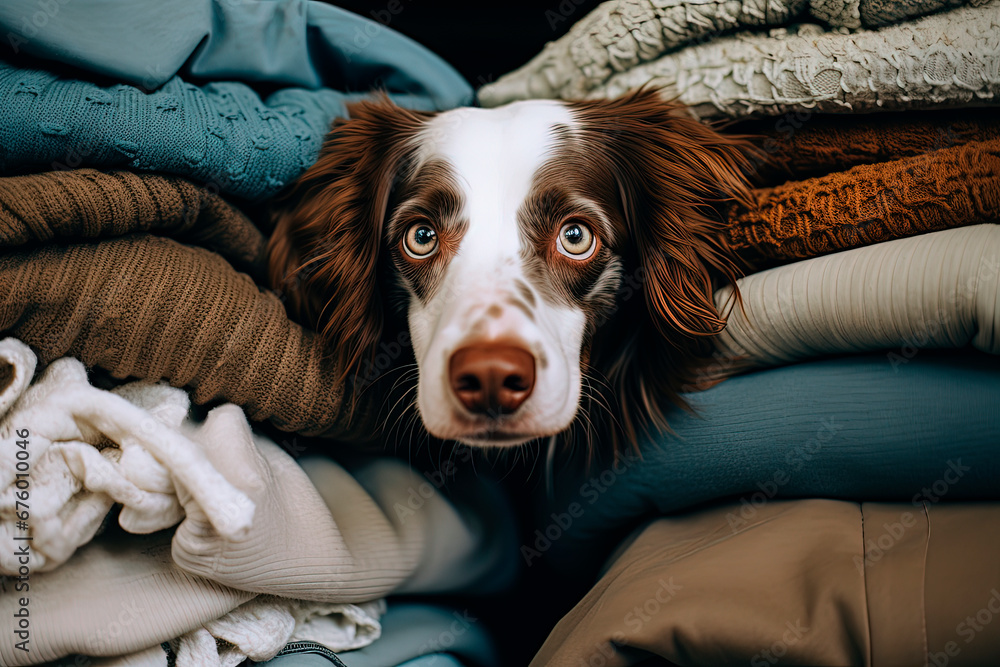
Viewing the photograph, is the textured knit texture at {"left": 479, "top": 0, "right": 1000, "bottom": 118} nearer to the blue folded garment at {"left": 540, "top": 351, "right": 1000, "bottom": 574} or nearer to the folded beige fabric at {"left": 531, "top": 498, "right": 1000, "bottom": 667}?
the blue folded garment at {"left": 540, "top": 351, "right": 1000, "bottom": 574}

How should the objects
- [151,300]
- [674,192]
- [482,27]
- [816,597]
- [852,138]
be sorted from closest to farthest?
[816,597], [151,300], [852,138], [674,192], [482,27]

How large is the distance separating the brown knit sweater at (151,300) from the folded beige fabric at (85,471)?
6 cm

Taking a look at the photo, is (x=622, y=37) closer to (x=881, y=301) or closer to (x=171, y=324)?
(x=881, y=301)

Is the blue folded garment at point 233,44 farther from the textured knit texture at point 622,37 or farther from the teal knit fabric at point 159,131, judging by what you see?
the textured knit texture at point 622,37

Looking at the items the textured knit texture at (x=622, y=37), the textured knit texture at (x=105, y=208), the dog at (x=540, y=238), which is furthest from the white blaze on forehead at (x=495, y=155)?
the textured knit texture at (x=105, y=208)

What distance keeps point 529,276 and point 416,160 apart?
28cm

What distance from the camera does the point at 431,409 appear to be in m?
0.70

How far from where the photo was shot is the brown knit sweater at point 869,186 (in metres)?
0.67

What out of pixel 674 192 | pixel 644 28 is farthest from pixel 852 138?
pixel 644 28

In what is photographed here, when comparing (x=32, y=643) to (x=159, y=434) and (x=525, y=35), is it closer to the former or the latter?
(x=159, y=434)

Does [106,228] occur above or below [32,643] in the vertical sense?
above

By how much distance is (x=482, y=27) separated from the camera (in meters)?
1.25

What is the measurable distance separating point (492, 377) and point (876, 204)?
49 centimetres

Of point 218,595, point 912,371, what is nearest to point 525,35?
point 912,371
